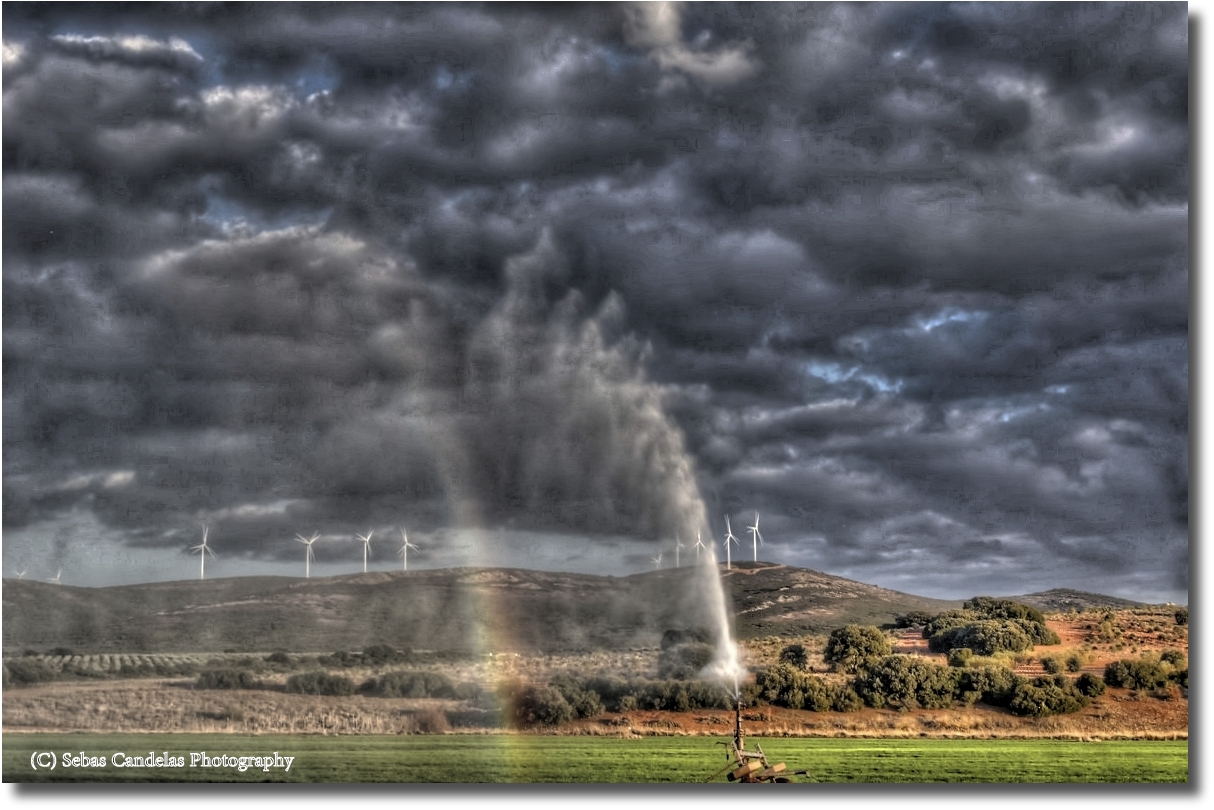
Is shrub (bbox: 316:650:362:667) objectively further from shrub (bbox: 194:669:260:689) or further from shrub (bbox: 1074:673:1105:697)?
shrub (bbox: 1074:673:1105:697)

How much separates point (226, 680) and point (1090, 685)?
23994mm

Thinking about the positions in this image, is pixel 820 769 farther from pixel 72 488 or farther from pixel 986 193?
pixel 72 488

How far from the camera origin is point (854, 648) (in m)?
34.3

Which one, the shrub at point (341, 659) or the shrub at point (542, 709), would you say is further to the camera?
the shrub at point (341, 659)

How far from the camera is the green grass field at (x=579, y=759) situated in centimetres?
2848

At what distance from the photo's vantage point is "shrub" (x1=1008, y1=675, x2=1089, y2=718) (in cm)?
3125

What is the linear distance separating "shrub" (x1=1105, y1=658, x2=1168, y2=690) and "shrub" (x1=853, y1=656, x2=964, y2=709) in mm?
4095

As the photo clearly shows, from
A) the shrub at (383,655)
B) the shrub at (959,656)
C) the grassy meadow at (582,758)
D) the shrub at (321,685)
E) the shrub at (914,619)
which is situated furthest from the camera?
the shrub at (914,619)

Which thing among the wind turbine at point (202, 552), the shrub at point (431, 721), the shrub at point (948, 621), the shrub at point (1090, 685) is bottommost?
the shrub at point (431, 721)

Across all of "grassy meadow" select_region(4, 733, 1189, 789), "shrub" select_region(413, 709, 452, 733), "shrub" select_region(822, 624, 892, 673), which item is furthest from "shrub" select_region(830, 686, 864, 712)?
"shrub" select_region(413, 709, 452, 733)

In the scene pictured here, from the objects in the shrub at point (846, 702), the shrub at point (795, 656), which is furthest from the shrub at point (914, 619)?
the shrub at point (846, 702)

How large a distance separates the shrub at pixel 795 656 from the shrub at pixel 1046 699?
575 centimetres

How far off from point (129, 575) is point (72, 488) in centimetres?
301

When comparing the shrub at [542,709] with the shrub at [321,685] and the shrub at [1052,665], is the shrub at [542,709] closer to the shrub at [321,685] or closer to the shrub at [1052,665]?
the shrub at [321,685]
